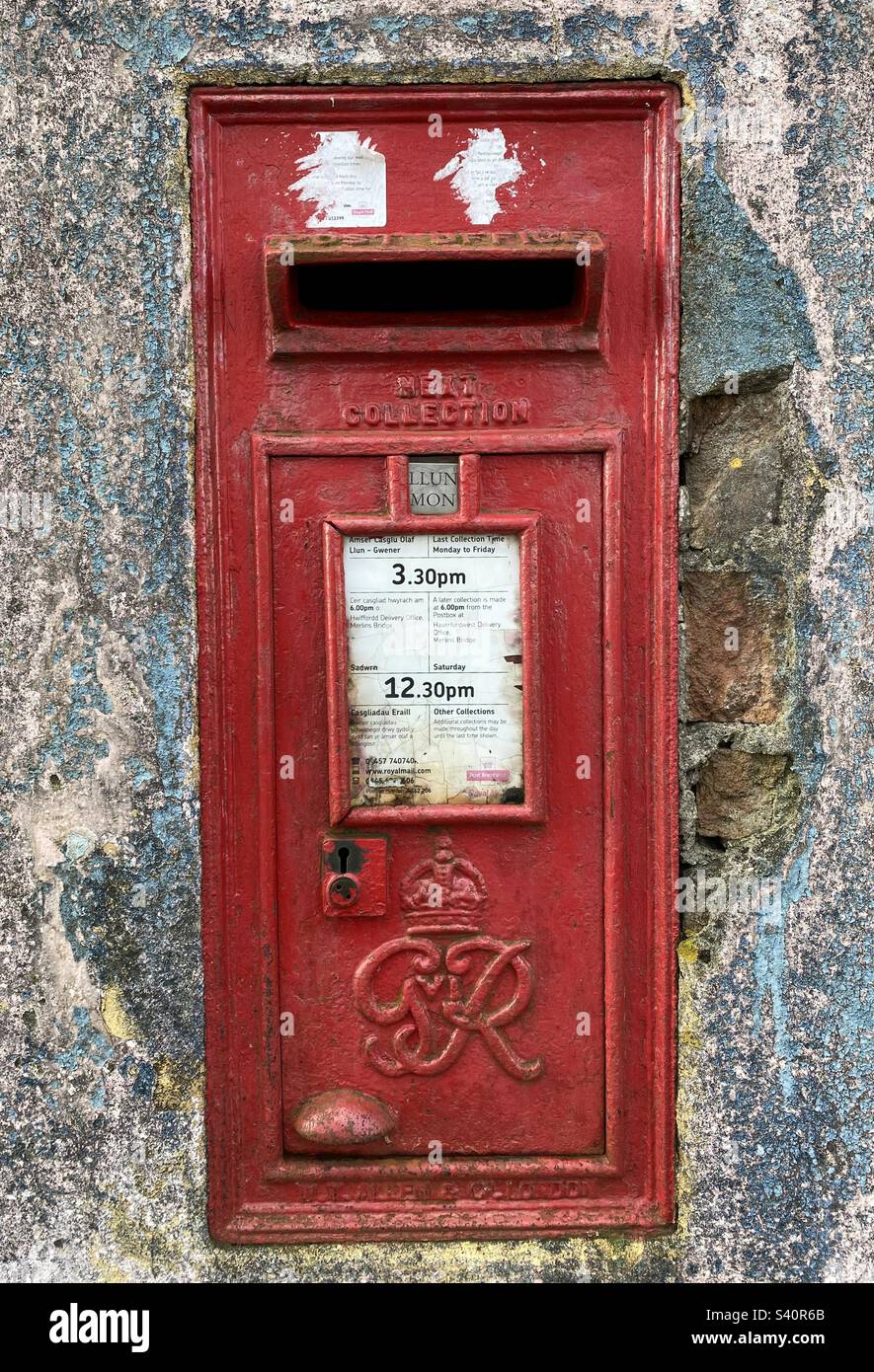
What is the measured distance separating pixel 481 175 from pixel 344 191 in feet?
0.86

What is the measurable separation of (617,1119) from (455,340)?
60.9 inches

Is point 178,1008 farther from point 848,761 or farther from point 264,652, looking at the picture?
point 848,761

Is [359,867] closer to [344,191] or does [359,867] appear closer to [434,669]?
[434,669]

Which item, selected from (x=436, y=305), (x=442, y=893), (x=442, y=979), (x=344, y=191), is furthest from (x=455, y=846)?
(x=344, y=191)

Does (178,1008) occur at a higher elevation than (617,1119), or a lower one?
higher

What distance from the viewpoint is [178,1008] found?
197cm

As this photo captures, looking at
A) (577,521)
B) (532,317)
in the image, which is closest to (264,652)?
(577,521)

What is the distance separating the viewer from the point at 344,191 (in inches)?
74.0

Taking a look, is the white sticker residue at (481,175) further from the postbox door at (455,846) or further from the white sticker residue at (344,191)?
the postbox door at (455,846)

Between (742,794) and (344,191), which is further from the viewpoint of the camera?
Answer: (742,794)

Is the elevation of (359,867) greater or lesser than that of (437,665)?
lesser
